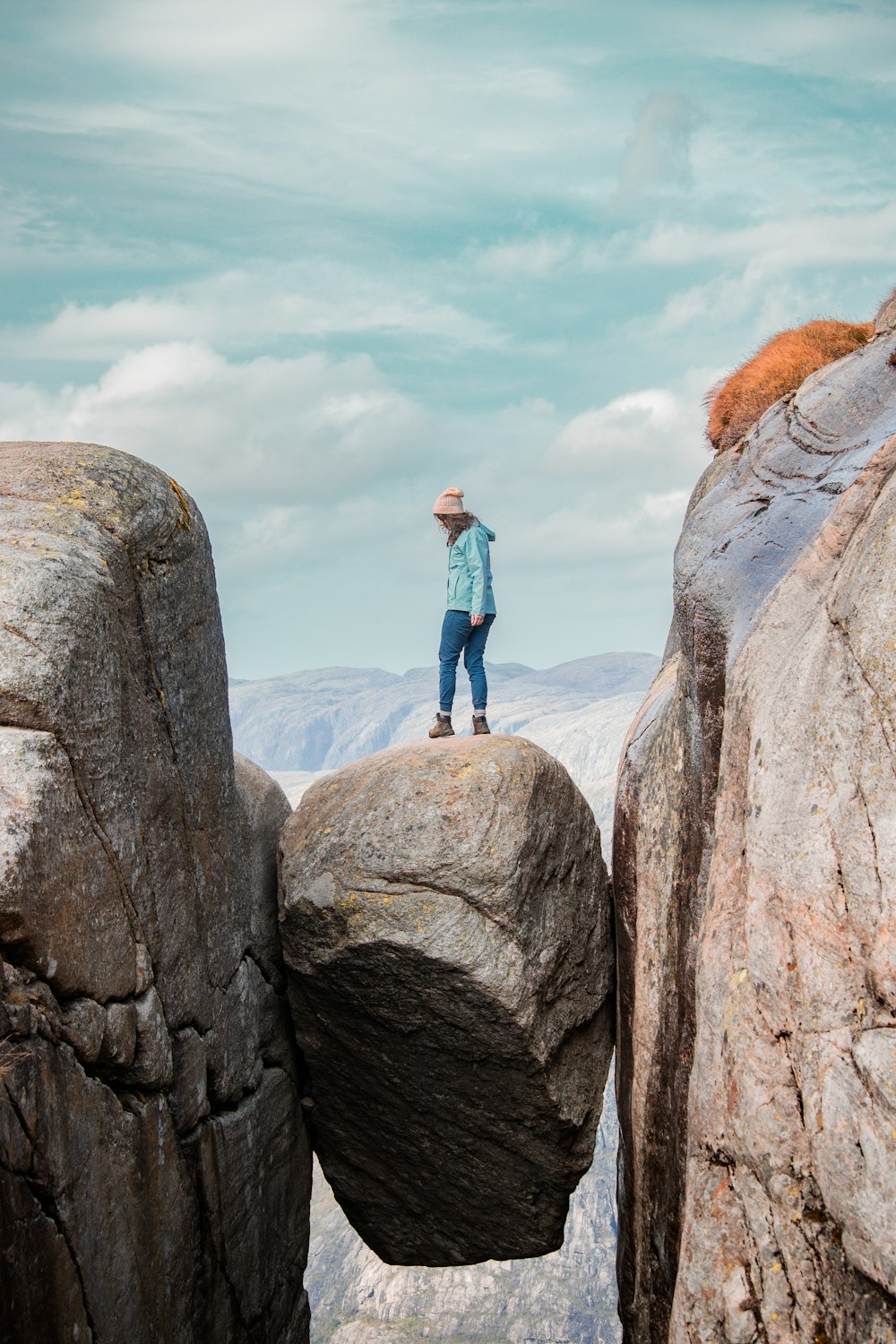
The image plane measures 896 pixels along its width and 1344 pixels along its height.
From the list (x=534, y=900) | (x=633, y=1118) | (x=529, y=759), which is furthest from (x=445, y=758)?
(x=633, y=1118)

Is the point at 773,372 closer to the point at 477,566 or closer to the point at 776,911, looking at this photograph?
the point at 477,566

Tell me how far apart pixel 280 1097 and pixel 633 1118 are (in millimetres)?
4503

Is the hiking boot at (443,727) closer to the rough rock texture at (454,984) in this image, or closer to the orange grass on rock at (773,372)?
the rough rock texture at (454,984)

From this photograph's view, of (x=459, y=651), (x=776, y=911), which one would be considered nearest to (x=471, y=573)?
(x=459, y=651)

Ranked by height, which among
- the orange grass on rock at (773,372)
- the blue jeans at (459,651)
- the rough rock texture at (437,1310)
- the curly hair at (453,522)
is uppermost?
the orange grass on rock at (773,372)

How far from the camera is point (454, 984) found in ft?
46.3

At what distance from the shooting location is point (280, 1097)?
50.4 feet

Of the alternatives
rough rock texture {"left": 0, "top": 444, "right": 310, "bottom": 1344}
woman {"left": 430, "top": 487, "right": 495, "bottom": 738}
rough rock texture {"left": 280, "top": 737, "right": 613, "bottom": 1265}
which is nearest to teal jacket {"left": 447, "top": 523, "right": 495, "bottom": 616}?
woman {"left": 430, "top": 487, "right": 495, "bottom": 738}

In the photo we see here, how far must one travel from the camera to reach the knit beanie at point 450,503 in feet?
58.5

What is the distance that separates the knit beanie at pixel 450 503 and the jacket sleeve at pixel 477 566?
1.21 feet

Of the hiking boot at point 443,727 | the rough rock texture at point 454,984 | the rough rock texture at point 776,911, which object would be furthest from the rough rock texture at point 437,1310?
the rough rock texture at point 776,911

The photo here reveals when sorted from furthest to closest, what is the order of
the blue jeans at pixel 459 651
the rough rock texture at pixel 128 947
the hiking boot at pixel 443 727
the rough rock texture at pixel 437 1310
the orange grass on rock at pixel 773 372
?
the rough rock texture at pixel 437 1310 < the orange grass on rock at pixel 773 372 < the blue jeans at pixel 459 651 < the hiking boot at pixel 443 727 < the rough rock texture at pixel 128 947

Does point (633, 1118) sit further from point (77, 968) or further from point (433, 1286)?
point (433, 1286)

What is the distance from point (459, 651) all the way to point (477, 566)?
1301 millimetres
